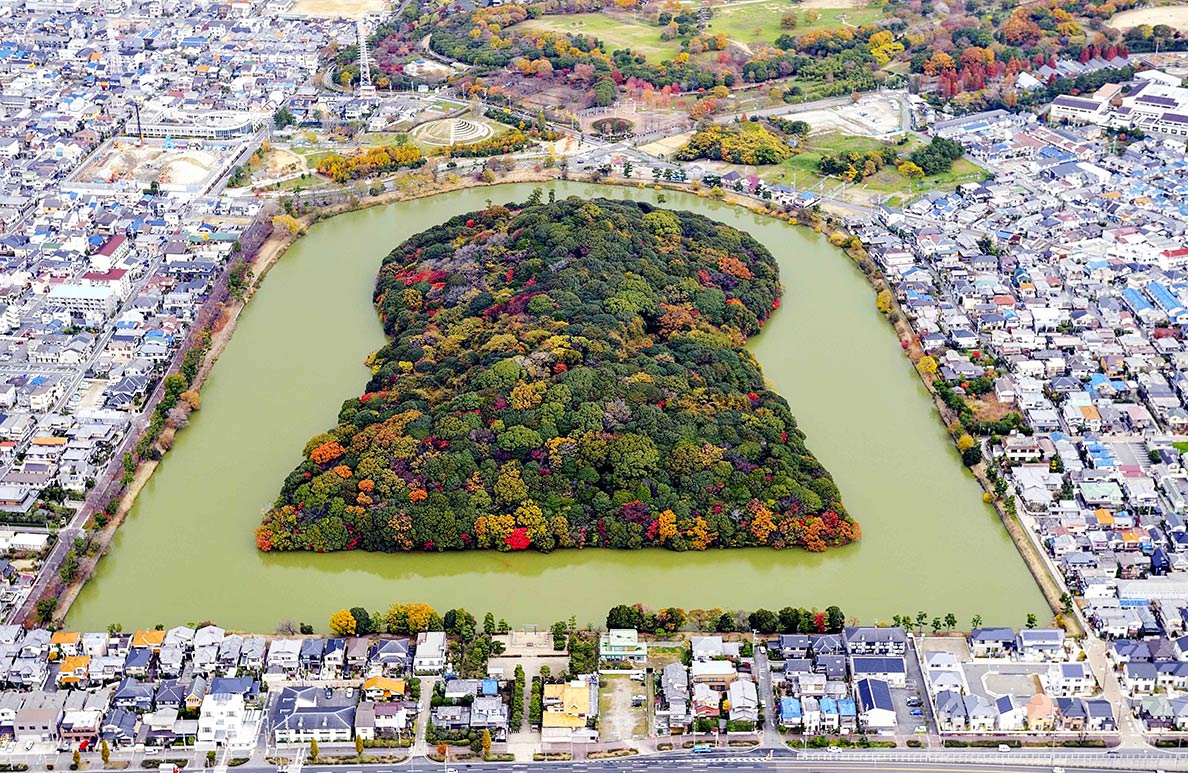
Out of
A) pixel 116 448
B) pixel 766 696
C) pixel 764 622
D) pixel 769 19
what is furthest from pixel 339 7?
pixel 766 696

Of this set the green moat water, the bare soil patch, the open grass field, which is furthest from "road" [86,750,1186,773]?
the bare soil patch

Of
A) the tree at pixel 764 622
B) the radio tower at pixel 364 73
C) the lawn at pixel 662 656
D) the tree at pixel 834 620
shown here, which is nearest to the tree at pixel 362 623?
the lawn at pixel 662 656

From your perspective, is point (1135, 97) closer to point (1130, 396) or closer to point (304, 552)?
point (1130, 396)

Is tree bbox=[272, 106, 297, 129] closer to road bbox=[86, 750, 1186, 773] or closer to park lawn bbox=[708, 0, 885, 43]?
park lawn bbox=[708, 0, 885, 43]

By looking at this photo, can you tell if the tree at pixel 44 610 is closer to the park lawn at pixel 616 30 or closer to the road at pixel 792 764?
the road at pixel 792 764

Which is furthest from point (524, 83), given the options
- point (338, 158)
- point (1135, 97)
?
point (1135, 97)
